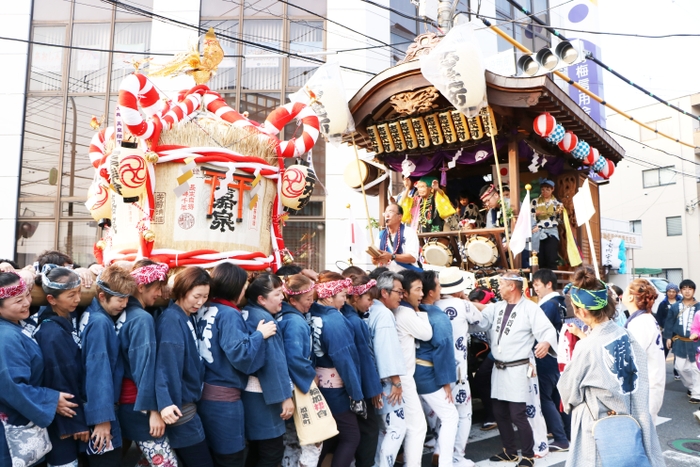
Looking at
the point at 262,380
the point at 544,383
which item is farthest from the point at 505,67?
the point at 262,380

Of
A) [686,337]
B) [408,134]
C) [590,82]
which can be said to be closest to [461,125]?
[408,134]

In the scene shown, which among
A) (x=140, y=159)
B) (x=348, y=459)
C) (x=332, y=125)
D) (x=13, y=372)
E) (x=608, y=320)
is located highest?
(x=332, y=125)

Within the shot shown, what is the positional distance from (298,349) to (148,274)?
1.12 meters

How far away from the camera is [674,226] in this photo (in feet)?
82.8

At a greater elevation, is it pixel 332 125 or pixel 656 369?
pixel 332 125

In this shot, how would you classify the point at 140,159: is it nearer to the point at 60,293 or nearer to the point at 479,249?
the point at 60,293

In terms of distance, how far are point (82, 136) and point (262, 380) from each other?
12654 millimetres

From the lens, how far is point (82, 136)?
1370cm

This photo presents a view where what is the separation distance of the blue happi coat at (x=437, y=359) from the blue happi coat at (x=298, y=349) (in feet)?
4.14

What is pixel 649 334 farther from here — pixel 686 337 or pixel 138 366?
pixel 686 337

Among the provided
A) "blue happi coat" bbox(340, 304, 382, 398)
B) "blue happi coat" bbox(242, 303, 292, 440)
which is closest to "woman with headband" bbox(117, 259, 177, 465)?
"blue happi coat" bbox(242, 303, 292, 440)

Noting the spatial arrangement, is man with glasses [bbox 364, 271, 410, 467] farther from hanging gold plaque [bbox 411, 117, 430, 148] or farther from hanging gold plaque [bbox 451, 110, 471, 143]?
hanging gold plaque [bbox 411, 117, 430, 148]

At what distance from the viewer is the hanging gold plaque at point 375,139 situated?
28.4 feet

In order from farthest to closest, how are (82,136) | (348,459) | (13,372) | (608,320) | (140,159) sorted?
(82,136) < (140,159) < (348,459) < (608,320) < (13,372)
